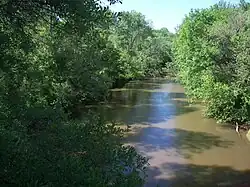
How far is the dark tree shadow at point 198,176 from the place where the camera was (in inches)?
494

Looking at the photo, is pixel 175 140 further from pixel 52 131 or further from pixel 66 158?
pixel 66 158

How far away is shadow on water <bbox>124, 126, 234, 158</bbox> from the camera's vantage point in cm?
1716

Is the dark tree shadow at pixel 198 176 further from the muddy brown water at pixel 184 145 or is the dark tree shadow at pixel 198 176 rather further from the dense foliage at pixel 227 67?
the dense foliage at pixel 227 67

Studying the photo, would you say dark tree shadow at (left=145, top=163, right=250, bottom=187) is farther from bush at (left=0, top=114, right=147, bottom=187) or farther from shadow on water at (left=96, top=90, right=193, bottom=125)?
shadow on water at (left=96, top=90, right=193, bottom=125)

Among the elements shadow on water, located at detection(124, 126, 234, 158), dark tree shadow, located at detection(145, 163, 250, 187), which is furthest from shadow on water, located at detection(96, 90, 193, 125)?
dark tree shadow, located at detection(145, 163, 250, 187)

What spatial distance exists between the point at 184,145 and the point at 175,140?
3.46 feet

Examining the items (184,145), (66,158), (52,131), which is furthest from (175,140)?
(66,158)

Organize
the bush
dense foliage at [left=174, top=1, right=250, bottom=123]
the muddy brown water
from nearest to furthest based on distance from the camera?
1. the bush
2. the muddy brown water
3. dense foliage at [left=174, top=1, right=250, bottom=123]

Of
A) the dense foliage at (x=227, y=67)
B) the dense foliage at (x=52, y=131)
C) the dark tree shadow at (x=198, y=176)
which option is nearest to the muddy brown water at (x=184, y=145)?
the dark tree shadow at (x=198, y=176)

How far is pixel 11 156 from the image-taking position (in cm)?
459

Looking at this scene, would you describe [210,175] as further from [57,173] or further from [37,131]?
[57,173]

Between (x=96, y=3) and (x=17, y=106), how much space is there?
2247 mm

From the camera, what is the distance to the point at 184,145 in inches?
707

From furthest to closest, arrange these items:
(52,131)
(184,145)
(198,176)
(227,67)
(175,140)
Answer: (227,67) → (175,140) → (184,145) → (198,176) → (52,131)
